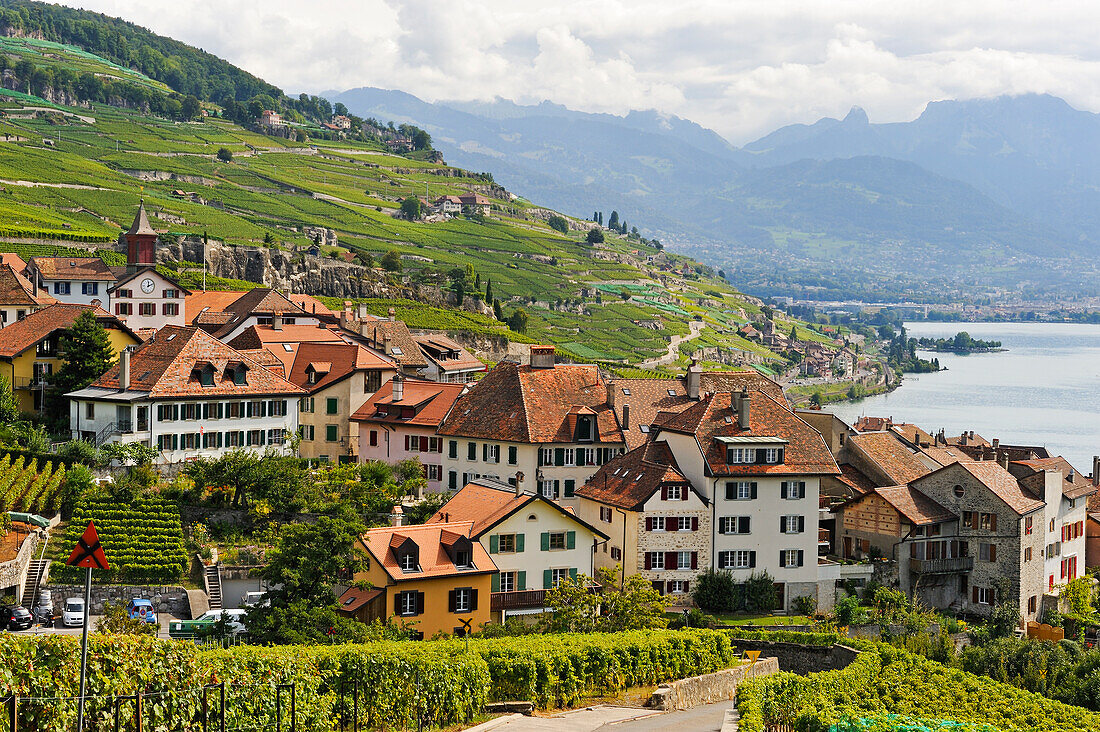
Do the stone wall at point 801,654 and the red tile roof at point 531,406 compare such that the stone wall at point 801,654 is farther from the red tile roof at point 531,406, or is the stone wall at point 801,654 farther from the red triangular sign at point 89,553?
the red triangular sign at point 89,553

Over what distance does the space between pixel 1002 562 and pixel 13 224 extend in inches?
3649

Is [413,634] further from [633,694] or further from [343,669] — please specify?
[343,669]

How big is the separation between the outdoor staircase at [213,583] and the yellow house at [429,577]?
19.6 ft

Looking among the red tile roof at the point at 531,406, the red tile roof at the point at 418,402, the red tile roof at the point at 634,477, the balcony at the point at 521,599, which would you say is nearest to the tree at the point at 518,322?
the red tile roof at the point at 418,402

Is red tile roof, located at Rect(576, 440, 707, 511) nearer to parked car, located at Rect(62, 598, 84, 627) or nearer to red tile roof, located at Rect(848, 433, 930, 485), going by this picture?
red tile roof, located at Rect(848, 433, 930, 485)

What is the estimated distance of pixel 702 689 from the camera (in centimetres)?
4147

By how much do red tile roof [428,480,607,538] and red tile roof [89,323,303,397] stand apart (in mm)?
14410

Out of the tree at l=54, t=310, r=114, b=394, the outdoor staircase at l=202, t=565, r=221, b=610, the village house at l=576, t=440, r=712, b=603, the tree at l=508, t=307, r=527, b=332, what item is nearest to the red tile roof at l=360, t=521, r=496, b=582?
the outdoor staircase at l=202, t=565, r=221, b=610

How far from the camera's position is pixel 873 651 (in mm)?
48406

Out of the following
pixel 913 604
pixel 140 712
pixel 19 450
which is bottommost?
pixel 913 604

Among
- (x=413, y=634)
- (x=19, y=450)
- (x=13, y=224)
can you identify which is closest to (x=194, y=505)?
(x=19, y=450)

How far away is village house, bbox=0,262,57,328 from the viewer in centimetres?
8225

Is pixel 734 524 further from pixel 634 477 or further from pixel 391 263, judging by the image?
pixel 391 263

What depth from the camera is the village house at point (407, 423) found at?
67312mm
